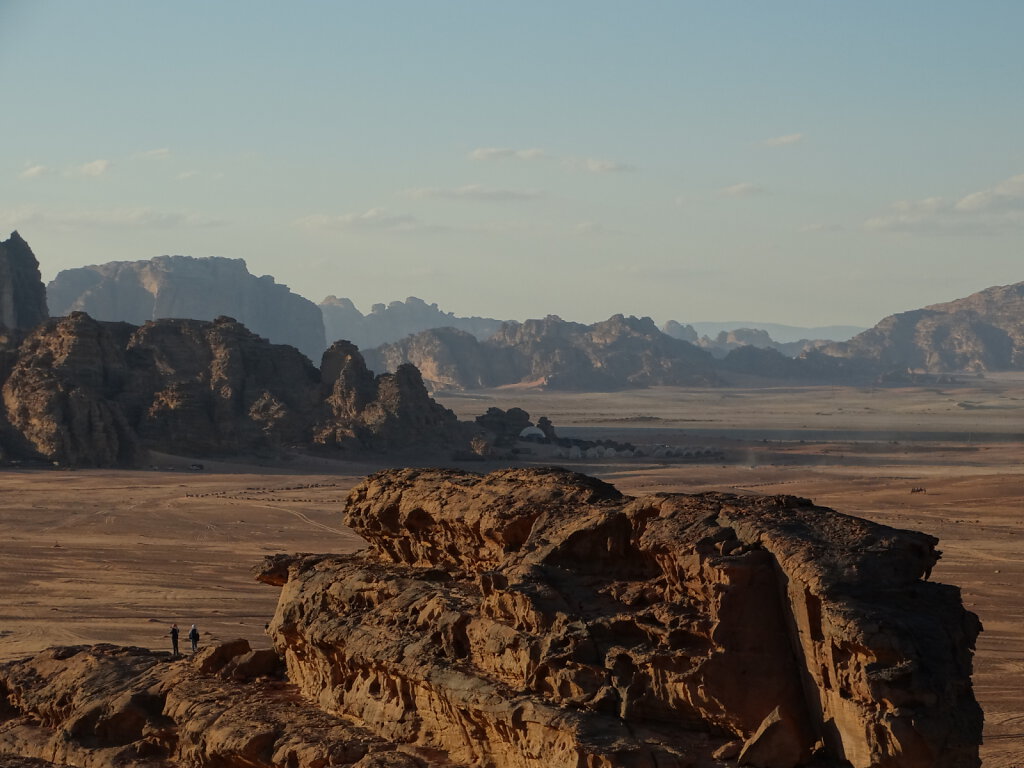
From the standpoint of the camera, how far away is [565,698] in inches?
373

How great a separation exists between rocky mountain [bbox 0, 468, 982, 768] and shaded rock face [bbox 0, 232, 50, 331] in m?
80.6

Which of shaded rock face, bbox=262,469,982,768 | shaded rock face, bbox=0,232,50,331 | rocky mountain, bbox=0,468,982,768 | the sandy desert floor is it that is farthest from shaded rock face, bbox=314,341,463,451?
shaded rock face, bbox=262,469,982,768

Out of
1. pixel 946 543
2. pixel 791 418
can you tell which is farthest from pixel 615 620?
pixel 791 418

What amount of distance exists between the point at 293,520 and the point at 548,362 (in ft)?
462

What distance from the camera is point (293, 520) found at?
39938 millimetres

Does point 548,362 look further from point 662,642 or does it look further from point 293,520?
point 662,642

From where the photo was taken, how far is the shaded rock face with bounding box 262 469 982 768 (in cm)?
830

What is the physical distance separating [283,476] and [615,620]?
4765 centimetres

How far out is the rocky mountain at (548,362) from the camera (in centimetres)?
17762

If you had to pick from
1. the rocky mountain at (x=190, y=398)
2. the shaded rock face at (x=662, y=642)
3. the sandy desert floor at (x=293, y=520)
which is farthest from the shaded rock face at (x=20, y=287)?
the shaded rock face at (x=662, y=642)

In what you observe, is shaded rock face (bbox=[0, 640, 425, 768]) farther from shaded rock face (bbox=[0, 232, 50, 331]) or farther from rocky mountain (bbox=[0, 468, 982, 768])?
shaded rock face (bbox=[0, 232, 50, 331])

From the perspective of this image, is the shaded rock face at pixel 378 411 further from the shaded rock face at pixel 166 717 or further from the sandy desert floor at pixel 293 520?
the shaded rock face at pixel 166 717

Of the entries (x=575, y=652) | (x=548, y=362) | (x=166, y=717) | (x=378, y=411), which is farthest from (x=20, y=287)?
(x=548, y=362)

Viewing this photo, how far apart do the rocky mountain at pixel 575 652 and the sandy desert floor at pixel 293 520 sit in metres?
6.49
